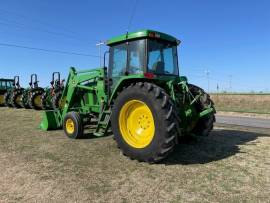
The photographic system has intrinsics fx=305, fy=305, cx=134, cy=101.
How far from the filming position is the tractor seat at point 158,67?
7209 millimetres

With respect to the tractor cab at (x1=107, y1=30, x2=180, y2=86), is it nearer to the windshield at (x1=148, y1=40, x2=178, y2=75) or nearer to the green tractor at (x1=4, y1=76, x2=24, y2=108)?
the windshield at (x1=148, y1=40, x2=178, y2=75)

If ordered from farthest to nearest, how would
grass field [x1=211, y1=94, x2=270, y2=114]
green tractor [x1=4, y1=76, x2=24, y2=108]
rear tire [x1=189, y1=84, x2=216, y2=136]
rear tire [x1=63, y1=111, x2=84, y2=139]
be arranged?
grass field [x1=211, y1=94, x2=270, y2=114] → green tractor [x1=4, y1=76, x2=24, y2=108] → rear tire [x1=63, y1=111, x2=84, y2=139] → rear tire [x1=189, y1=84, x2=216, y2=136]

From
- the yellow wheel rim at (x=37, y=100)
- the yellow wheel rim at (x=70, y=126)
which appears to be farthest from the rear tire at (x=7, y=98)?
the yellow wheel rim at (x=70, y=126)

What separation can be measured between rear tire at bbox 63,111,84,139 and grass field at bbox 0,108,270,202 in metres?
0.68

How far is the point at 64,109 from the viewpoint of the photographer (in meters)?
10.2

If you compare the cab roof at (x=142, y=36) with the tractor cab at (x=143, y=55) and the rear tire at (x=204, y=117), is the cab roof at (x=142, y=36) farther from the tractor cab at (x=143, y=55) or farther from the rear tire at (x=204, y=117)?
the rear tire at (x=204, y=117)

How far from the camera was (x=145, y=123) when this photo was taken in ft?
21.3

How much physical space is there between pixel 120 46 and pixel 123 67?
546 mm

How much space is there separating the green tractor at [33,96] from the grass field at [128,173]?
12267 millimetres

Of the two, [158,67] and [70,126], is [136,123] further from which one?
[70,126]

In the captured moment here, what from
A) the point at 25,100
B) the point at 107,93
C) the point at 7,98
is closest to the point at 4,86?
the point at 7,98

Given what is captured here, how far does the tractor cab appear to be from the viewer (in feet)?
23.0

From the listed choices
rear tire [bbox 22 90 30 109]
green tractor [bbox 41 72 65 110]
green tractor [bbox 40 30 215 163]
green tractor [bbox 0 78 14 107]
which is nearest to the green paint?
green tractor [bbox 40 30 215 163]

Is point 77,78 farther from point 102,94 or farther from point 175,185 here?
point 175,185
